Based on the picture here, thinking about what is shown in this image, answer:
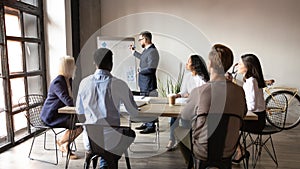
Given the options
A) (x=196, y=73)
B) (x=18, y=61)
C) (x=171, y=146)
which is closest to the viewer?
(x=196, y=73)

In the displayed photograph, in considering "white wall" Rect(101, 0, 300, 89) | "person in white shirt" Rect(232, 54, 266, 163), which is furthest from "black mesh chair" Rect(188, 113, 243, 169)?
"white wall" Rect(101, 0, 300, 89)

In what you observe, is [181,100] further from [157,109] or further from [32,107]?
[32,107]

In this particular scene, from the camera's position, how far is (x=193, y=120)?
2.02m

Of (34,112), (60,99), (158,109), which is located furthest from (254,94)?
(34,112)

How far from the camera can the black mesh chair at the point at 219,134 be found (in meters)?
1.85

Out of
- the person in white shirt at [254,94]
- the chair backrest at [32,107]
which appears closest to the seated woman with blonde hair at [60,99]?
the chair backrest at [32,107]

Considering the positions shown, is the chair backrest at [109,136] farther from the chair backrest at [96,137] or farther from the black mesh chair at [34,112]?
the black mesh chair at [34,112]

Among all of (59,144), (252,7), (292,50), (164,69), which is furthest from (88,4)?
(292,50)

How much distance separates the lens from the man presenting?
3963 millimetres

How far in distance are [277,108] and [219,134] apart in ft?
10.2

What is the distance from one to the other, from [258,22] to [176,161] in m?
2.99

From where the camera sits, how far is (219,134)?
6.07 feet

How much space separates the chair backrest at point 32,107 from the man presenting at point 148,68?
1511 mm

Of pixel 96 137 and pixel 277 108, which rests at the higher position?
pixel 96 137
